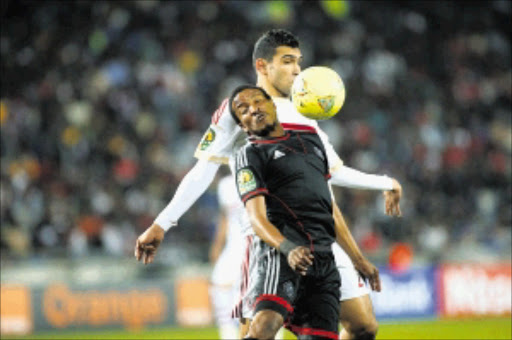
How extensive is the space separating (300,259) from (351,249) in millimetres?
887

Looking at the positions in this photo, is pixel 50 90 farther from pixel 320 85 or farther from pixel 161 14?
pixel 320 85

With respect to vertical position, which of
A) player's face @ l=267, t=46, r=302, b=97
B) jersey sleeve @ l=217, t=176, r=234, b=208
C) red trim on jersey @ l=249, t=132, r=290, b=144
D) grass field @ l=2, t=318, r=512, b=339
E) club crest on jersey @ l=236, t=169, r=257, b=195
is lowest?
grass field @ l=2, t=318, r=512, b=339

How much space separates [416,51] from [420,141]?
12.4 ft

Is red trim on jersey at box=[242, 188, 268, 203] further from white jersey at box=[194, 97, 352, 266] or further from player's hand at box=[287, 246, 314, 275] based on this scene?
white jersey at box=[194, 97, 352, 266]

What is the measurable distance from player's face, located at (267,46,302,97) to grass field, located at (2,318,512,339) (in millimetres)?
7008

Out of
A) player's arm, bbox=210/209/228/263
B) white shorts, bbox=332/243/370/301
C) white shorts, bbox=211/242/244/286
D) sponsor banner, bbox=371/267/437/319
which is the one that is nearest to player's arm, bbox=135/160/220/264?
white shorts, bbox=332/243/370/301

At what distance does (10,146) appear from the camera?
16.0 metres

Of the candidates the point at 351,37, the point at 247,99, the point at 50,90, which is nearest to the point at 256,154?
the point at 247,99

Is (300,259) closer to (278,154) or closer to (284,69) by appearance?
(278,154)

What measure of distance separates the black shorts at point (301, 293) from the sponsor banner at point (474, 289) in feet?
37.9

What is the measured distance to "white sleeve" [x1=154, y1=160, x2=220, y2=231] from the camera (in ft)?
16.3

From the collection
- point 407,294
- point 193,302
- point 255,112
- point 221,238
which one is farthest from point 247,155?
point 407,294

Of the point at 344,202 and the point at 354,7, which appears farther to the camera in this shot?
the point at 354,7

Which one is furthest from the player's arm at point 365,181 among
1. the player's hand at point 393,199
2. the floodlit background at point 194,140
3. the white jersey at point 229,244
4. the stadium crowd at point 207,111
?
the stadium crowd at point 207,111
